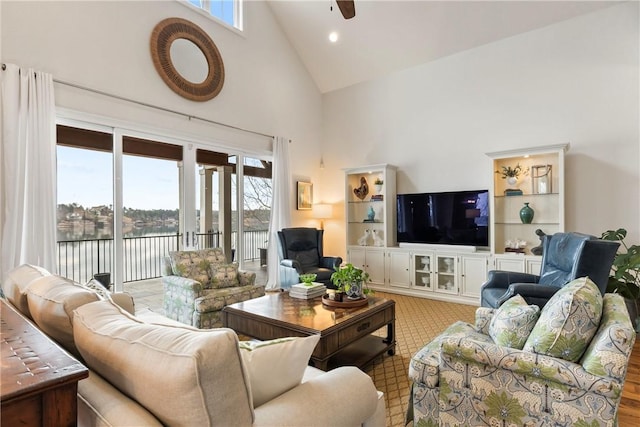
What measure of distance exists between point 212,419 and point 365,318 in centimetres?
190

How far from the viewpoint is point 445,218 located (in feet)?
15.9

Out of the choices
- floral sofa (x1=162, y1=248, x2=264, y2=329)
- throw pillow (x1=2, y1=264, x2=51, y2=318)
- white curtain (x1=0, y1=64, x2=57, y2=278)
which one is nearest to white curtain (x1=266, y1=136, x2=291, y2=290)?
floral sofa (x1=162, y1=248, x2=264, y2=329)

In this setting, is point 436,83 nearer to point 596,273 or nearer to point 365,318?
point 596,273

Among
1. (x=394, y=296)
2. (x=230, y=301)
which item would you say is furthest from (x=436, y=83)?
(x=230, y=301)

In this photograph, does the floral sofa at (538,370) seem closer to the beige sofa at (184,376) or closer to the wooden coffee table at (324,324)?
the beige sofa at (184,376)

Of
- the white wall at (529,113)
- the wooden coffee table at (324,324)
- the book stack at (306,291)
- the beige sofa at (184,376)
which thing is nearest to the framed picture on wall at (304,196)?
the white wall at (529,113)

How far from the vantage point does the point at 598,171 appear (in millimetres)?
4004

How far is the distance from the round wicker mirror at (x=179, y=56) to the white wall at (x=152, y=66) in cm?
8

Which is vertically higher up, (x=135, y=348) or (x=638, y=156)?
(x=638, y=156)

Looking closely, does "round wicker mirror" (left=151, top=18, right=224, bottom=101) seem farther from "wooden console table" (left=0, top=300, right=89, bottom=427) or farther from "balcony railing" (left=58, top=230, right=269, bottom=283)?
"wooden console table" (left=0, top=300, right=89, bottom=427)

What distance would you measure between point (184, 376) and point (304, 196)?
5.39 m

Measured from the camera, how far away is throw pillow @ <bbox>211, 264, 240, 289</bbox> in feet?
12.0

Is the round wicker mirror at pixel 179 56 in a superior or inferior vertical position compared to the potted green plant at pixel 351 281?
superior

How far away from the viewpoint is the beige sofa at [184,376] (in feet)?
2.57
